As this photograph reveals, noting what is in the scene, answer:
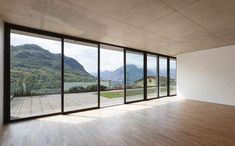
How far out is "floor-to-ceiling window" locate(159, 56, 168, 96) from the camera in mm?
8000

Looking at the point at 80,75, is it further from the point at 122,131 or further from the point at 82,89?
the point at 122,131

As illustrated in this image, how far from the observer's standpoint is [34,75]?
4082 millimetres

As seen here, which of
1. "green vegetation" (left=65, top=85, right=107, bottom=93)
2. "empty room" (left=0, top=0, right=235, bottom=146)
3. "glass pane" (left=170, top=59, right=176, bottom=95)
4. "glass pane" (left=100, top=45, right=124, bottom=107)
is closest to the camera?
"empty room" (left=0, top=0, right=235, bottom=146)

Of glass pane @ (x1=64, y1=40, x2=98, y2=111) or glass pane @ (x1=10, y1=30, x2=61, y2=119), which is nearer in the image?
glass pane @ (x1=10, y1=30, x2=61, y2=119)

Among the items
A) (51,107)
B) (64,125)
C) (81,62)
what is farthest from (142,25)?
(51,107)

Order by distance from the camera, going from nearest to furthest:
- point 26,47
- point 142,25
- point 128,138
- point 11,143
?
1. point 11,143
2. point 128,138
3. point 142,25
4. point 26,47

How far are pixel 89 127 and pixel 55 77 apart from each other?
6.91 feet

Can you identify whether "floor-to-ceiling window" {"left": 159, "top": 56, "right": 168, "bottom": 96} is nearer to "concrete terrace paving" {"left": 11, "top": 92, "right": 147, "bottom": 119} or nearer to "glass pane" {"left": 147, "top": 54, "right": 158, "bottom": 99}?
"glass pane" {"left": 147, "top": 54, "right": 158, "bottom": 99}

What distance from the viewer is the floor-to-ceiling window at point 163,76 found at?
800cm

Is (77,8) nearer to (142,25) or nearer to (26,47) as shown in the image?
(142,25)

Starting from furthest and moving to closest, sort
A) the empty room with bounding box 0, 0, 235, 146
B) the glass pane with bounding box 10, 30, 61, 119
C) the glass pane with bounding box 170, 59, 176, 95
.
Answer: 1. the glass pane with bounding box 170, 59, 176, 95
2. the glass pane with bounding box 10, 30, 61, 119
3. the empty room with bounding box 0, 0, 235, 146

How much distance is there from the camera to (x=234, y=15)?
3090 mm

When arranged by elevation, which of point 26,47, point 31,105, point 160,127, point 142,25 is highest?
point 142,25

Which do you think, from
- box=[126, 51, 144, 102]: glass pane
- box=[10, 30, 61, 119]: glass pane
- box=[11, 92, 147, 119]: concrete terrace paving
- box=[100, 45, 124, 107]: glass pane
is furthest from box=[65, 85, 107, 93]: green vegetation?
box=[126, 51, 144, 102]: glass pane
